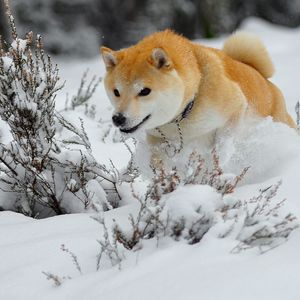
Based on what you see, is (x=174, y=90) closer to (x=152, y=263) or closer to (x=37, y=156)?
(x=37, y=156)

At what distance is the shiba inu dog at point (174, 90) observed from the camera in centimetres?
375

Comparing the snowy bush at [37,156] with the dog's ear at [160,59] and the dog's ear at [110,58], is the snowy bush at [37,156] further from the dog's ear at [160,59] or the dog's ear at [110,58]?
the dog's ear at [160,59]

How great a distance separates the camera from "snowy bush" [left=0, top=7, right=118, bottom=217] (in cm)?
351

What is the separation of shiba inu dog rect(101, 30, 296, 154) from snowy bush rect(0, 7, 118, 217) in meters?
0.38

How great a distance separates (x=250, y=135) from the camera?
4375 mm

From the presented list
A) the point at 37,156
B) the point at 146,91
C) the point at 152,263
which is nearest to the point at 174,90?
the point at 146,91

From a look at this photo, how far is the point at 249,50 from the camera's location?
4.95 m

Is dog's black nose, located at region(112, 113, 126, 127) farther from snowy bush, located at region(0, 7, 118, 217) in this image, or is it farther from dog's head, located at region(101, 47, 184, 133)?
snowy bush, located at region(0, 7, 118, 217)

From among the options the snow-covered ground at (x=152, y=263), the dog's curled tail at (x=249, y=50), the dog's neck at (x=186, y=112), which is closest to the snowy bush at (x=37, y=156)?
the snow-covered ground at (x=152, y=263)

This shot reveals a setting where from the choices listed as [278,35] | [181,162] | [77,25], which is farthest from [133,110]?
[278,35]

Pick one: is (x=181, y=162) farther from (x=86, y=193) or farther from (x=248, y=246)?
(x=248, y=246)

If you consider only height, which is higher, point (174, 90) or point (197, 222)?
point (174, 90)

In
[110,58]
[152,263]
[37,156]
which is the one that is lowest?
[37,156]

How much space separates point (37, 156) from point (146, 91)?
2.50ft
